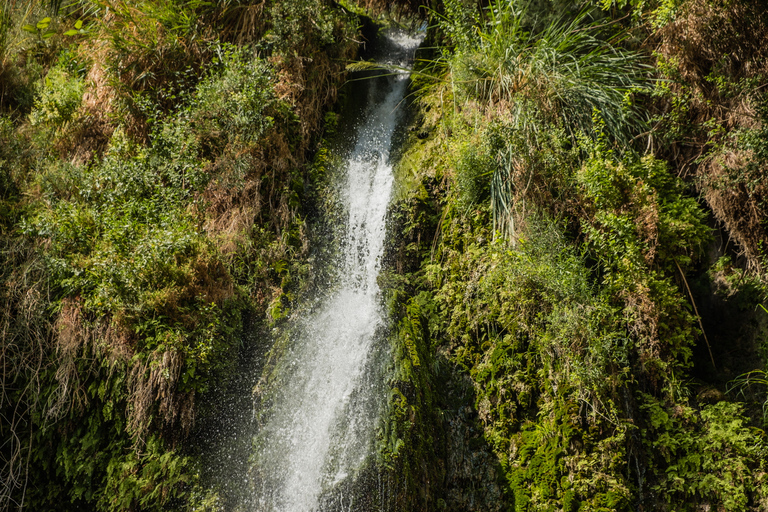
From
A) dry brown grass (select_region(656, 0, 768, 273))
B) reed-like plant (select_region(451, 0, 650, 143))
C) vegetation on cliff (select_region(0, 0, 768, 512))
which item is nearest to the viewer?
vegetation on cliff (select_region(0, 0, 768, 512))

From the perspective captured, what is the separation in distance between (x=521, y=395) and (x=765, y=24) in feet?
12.2

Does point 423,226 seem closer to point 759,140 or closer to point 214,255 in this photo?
point 214,255

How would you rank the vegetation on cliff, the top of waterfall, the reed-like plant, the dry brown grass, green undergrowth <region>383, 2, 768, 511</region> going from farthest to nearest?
the top of waterfall, the reed-like plant, the dry brown grass, the vegetation on cliff, green undergrowth <region>383, 2, 768, 511</region>

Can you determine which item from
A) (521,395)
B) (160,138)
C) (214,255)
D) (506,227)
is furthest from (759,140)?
(160,138)

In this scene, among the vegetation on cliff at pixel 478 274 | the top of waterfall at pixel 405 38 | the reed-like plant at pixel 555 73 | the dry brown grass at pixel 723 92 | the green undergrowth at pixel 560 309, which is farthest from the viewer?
the top of waterfall at pixel 405 38

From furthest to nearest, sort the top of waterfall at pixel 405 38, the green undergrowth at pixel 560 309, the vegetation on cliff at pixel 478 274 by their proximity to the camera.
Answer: the top of waterfall at pixel 405 38
the vegetation on cliff at pixel 478 274
the green undergrowth at pixel 560 309

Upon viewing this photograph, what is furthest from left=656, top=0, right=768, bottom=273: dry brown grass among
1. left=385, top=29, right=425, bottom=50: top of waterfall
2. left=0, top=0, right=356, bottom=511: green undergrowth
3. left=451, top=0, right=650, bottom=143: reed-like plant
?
left=385, top=29, right=425, bottom=50: top of waterfall

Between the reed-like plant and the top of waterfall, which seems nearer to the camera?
the reed-like plant

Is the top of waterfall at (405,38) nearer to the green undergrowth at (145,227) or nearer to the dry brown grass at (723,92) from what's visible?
the green undergrowth at (145,227)

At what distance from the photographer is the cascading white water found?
363cm

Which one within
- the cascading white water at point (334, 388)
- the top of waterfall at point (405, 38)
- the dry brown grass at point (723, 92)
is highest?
the top of waterfall at point (405, 38)

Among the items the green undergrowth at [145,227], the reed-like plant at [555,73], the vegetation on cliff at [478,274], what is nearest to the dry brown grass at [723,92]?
the vegetation on cliff at [478,274]

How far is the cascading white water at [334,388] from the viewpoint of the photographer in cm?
363

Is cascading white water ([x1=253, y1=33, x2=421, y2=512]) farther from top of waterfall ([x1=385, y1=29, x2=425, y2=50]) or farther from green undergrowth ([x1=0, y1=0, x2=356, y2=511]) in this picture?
top of waterfall ([x1=385, y1=29, x2=425, y2=50])
